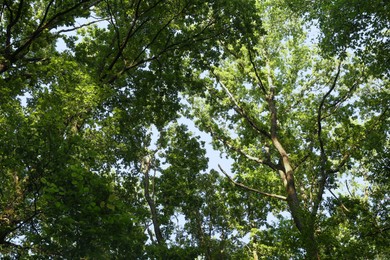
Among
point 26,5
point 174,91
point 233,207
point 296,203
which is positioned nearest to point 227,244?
point 233,207

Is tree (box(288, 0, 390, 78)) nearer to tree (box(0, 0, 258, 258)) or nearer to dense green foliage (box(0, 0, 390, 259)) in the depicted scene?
dense green foliage (box(0, 0, 390, 259))

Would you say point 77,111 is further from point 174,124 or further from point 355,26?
point 174,124

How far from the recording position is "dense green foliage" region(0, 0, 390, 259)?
6691mm

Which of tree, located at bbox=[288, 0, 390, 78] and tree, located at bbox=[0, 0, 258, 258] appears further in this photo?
tree, located at bbox=[288, 0, 390, 78]

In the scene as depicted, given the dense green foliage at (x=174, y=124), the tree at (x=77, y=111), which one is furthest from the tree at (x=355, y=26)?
the tree at (x=77, y=111)

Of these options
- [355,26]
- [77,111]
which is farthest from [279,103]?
[77,111]

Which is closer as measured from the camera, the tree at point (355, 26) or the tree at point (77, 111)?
the tree at point (77, 111)

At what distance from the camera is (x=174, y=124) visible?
2236 cm

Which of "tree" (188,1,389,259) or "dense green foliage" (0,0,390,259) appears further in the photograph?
"tree" (188,1,389,259)

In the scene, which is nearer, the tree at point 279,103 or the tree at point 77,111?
the tree at point 77,111

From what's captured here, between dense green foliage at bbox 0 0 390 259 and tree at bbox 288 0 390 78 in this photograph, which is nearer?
dense green foliage at bbox 0 0 390 259

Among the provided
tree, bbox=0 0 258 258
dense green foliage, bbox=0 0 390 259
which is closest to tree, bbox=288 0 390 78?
dense green foliage, bbox=0 0 390 259

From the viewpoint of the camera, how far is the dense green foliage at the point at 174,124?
22.0ft

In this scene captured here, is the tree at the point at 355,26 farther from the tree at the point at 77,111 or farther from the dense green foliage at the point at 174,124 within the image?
the tree at the point at 77,111
